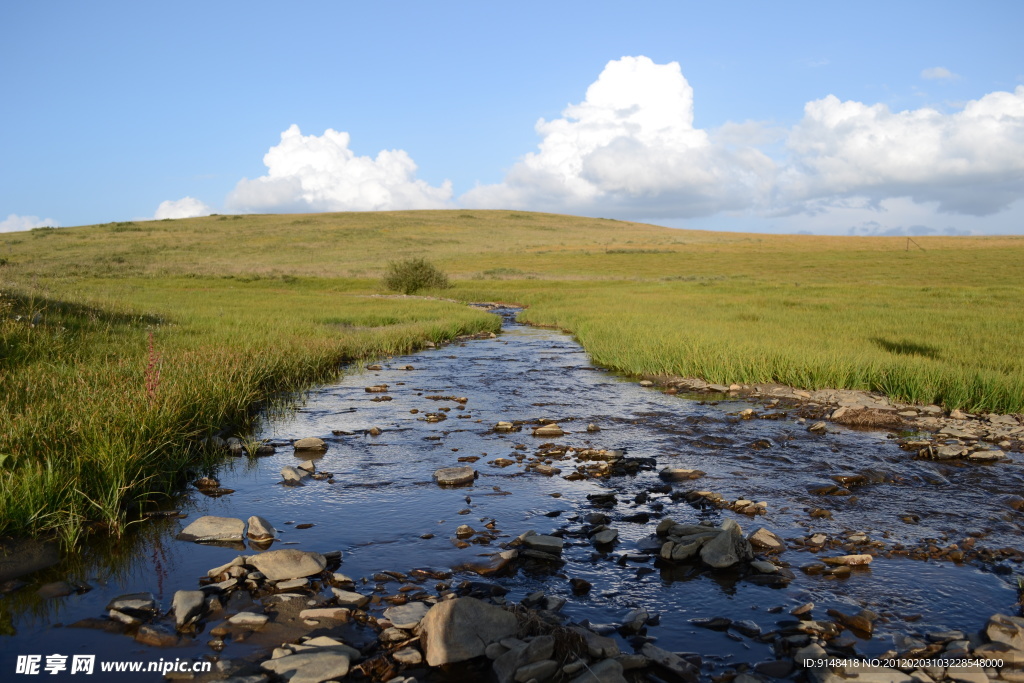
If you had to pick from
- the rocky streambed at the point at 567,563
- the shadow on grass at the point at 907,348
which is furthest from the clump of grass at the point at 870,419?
the shadow on grass at the point at 907,348

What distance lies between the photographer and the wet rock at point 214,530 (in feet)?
19.9

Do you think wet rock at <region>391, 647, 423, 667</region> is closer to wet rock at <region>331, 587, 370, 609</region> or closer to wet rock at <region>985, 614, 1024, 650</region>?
wet rock at <region>331, 587, 370, 609</region>

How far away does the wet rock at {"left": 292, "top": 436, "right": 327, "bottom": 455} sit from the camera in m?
8.99

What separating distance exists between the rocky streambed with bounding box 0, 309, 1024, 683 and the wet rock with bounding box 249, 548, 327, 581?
17 millimetres

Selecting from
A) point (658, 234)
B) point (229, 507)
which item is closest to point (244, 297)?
point (229, 507)

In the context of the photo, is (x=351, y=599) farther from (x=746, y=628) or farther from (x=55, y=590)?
(x=746, y=628)

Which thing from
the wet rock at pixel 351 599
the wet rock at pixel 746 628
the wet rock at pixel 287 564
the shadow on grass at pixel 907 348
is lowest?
the wet rock at pixel 746 628

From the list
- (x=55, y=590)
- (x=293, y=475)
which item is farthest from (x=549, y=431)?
(x=55, y=590)

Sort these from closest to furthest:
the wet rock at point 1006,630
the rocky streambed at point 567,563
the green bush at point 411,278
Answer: the rocky streambed at point 567,563
the wet rock at point 1006,630
the green bush at point 411,278

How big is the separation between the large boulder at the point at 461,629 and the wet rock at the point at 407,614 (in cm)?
14

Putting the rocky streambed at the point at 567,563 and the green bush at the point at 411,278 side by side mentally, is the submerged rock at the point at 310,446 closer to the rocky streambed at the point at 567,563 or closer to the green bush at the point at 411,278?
the rocky streambed at the point at 567,563

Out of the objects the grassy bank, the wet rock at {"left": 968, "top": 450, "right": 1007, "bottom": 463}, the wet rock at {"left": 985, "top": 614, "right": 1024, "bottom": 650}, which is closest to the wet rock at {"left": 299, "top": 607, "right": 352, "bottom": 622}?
the grassy bank

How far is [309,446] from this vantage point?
29.6 feet

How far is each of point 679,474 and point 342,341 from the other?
1180 centimetres
